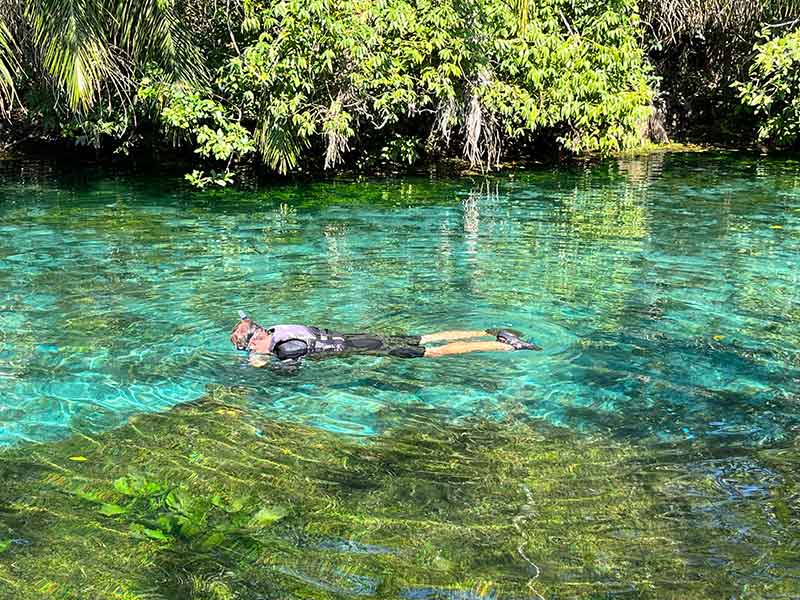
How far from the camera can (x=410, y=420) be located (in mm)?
6500

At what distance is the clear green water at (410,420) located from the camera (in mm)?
4617

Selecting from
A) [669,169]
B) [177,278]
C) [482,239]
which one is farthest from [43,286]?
[669,169]

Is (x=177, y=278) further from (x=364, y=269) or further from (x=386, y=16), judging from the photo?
(x=386, y=16)

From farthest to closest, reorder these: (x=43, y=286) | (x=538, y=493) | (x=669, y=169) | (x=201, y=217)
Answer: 1. (x=669, y=169)
2. (x=201, y=217)
3. (x=43, y=286)
4. (x=538, y=493)

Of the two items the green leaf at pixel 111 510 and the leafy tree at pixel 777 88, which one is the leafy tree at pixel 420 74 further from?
the green leaf at pixel 111 510

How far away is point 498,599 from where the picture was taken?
430 centimetres

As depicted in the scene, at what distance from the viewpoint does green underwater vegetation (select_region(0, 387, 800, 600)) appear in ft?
14.6

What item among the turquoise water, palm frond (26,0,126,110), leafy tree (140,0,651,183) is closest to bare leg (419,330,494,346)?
the turquoise water

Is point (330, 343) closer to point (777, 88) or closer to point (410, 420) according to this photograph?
point (410, 420)

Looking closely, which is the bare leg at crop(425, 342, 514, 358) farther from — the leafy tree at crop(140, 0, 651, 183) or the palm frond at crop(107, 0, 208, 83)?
the palm frond at crop(107, 0, 208, 83)

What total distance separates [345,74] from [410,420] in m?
11.2

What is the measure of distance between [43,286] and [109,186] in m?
8.57

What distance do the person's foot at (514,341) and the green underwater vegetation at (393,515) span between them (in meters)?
1.58

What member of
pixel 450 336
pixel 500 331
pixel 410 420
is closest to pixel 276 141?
pixel 450 336
